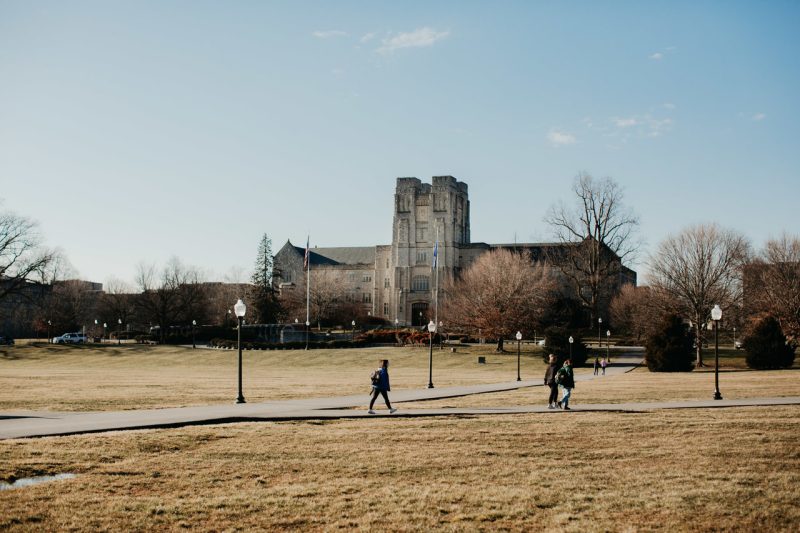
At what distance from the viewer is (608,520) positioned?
948 cm

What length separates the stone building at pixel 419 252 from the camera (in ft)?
401

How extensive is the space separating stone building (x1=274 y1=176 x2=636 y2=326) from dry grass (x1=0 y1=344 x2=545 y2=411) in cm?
4851

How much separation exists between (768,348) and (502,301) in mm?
27688

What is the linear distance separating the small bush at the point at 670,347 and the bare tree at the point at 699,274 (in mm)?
7348

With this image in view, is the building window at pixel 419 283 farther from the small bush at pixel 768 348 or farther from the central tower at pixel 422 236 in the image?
the small bush at pixel 768 348

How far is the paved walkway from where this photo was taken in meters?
15.8

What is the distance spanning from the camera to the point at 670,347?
48.6m

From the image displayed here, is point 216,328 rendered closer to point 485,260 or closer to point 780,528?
point 485,260

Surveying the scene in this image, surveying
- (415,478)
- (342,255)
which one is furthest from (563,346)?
(342,255)

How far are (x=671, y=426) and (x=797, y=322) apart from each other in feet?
151

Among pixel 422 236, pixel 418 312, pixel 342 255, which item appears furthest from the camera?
pixel 342 255

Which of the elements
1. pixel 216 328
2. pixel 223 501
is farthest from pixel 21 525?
pixel 216 328

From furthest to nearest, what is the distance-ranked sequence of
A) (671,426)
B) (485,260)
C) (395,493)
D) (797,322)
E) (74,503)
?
(485,260) < (797,322) < (671,426) < (395,493) < (74,503)

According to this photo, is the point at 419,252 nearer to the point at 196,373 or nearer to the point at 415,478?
the point at 196,373
